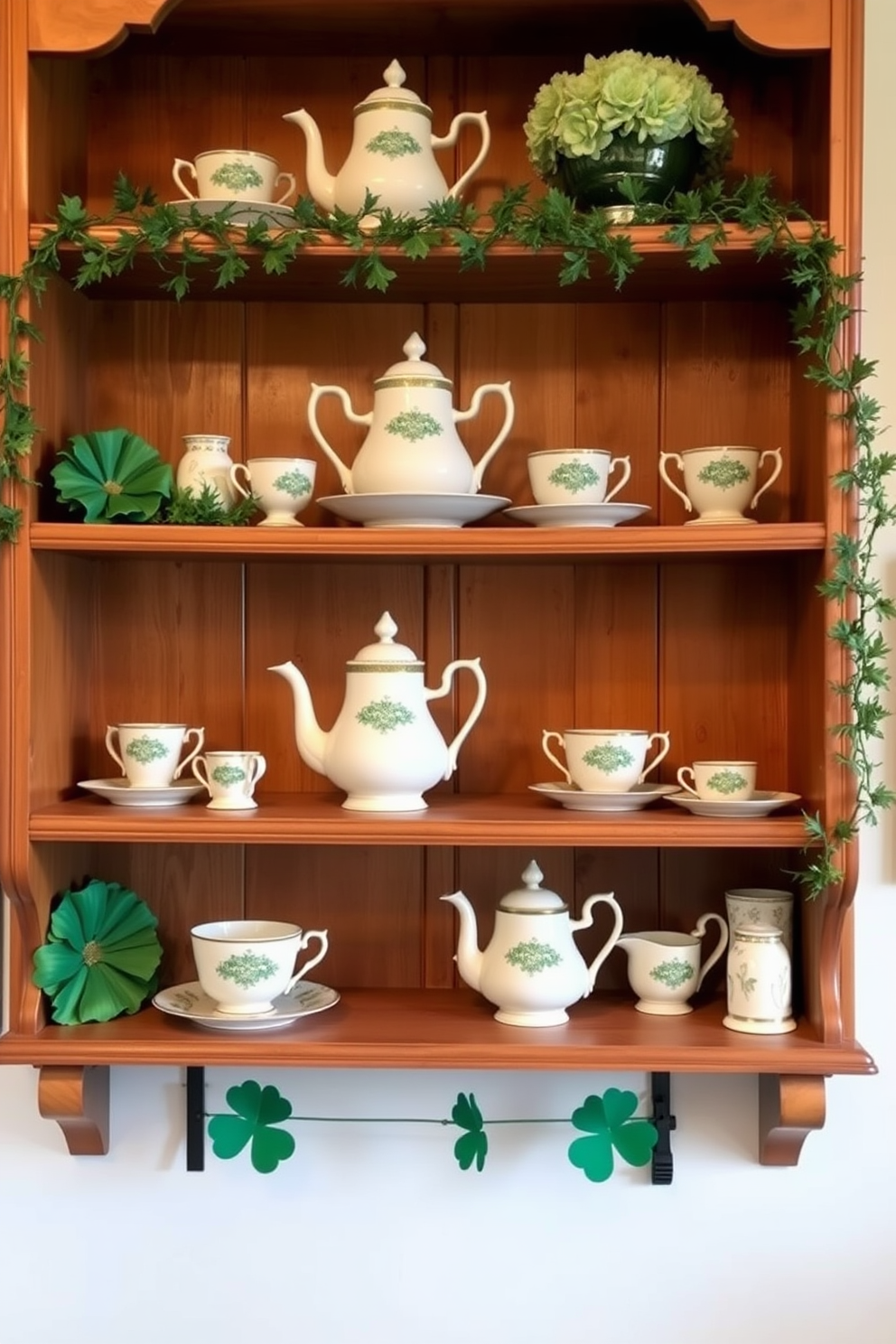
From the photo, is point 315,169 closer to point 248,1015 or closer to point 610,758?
point 610,758

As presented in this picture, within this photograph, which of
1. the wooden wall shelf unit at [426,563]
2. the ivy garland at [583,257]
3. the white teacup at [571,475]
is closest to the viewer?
the ivy garland at [583,257]

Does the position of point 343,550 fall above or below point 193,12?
below

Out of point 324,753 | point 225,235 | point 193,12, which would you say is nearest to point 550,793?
point 324,753

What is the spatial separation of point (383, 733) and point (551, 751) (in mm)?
243

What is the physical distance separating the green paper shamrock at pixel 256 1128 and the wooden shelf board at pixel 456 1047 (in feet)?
0.37

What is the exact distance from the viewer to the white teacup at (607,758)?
1375 mm

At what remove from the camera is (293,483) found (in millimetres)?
1402

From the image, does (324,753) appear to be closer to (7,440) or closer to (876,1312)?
(7,440)

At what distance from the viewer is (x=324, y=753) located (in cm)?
141

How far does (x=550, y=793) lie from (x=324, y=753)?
236mm

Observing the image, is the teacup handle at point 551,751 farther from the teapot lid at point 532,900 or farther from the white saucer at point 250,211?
the white saucer at point 250,211

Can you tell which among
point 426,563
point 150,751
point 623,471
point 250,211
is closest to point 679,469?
point 623,471

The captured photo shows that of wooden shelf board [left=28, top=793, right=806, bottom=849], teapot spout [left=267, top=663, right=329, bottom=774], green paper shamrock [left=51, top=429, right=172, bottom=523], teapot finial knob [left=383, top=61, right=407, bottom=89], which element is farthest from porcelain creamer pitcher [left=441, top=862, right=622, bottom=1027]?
teapot finial knob [left=383, top=61, right=407, bottom=89]

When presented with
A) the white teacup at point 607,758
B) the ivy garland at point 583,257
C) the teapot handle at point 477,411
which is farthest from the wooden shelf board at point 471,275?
the white teacup at point 607,758
